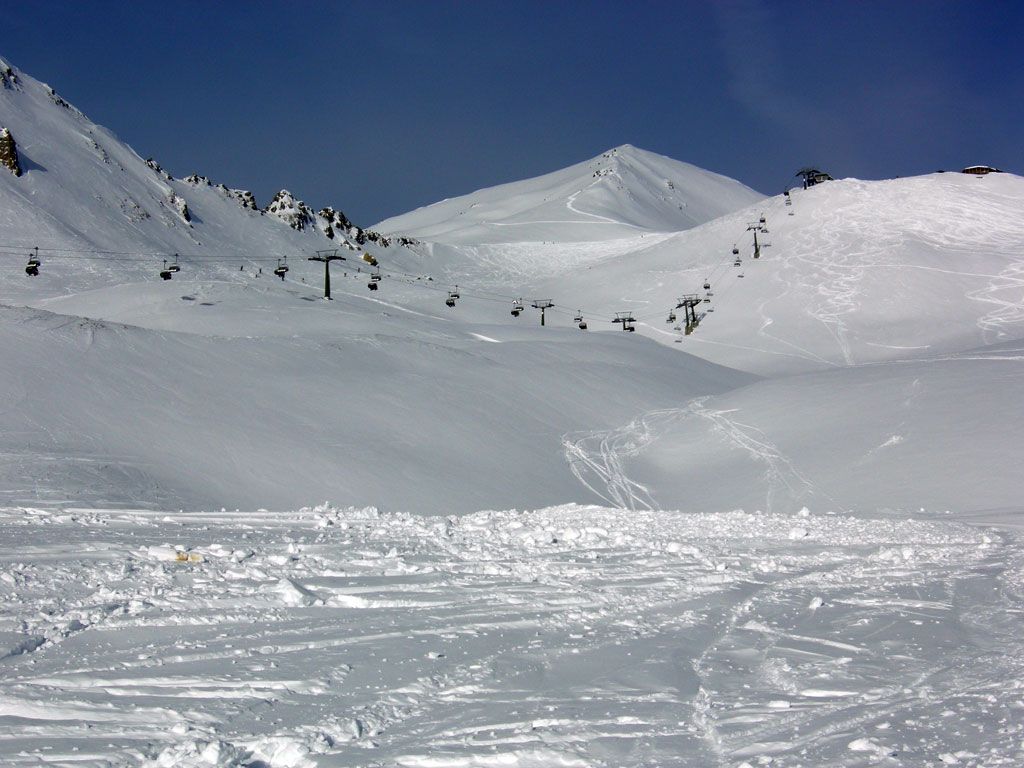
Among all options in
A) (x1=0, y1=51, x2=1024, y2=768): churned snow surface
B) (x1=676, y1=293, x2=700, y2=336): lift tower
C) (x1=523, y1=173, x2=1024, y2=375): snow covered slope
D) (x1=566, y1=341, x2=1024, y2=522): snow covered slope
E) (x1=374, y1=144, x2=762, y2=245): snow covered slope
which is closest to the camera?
(x1=0, y1=51, x2=1024, y2=768): churned snow surface

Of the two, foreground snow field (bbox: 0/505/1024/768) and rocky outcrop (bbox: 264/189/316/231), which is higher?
rocky outcrop (bbox: 264/189/316/231)

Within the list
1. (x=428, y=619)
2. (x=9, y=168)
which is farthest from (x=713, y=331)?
(x=9, y=168)

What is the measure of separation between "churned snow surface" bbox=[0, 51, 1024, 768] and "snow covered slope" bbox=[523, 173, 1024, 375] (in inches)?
53.4

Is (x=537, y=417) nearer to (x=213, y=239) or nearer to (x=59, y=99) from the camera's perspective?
(x=213, y=239)

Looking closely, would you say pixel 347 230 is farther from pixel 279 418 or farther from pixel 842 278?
pixel 279 418

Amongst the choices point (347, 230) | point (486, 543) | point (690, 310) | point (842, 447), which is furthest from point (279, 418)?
point (347, 230)

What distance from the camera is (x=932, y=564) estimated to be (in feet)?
39.7

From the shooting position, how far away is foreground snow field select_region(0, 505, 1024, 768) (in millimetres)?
5422

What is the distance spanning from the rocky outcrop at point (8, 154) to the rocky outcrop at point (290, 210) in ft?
94.1

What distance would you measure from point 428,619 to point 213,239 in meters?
85.0

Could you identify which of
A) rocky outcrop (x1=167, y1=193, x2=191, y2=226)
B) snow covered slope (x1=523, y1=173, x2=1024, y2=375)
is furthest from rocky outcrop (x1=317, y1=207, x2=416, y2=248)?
snow covered slope (x1=523, y1=173, x2=1024, y2=375)

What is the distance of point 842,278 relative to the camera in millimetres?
66312

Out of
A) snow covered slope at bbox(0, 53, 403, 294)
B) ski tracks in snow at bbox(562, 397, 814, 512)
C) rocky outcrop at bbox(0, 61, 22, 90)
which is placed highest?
rocky outcrop at bbox(0, 61, 22, 90)

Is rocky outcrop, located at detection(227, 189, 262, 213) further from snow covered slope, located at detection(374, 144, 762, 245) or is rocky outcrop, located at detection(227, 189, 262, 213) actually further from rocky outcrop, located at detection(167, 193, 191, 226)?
snow covered slope, located at detection(374, 144, 762, 245)
